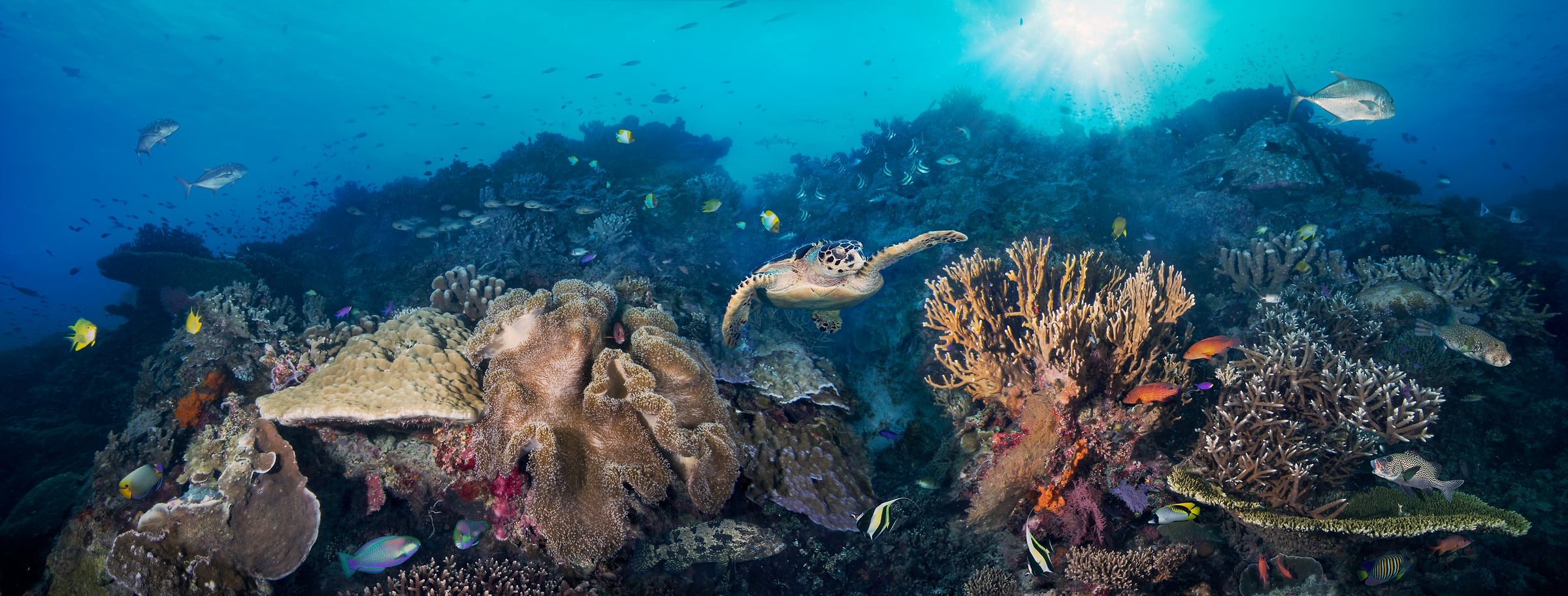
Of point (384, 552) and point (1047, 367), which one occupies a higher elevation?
point (1047, 367)

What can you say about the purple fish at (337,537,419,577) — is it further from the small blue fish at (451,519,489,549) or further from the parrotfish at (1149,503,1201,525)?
the parrotfish at (1149,503,1201,525)

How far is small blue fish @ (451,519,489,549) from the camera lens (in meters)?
3.19

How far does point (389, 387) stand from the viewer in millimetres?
3129

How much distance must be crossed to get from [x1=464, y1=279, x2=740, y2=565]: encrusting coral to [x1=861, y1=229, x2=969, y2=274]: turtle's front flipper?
8.76ft

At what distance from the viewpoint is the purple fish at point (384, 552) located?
299 cm

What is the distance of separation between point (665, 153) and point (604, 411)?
15335mm

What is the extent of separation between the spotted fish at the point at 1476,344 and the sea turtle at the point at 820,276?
4769 millimetres

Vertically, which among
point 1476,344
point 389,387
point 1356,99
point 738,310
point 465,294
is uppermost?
point 1356,99

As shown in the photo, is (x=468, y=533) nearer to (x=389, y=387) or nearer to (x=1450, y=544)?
(x=389, y=387)

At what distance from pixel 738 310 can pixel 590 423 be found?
96.4 inches

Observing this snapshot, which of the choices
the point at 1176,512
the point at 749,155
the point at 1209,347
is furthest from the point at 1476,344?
the point at 749,155

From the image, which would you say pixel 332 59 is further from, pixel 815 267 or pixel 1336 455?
pixel 1336 455

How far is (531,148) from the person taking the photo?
49.3ft

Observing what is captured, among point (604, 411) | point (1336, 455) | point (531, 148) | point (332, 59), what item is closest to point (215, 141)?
point (332, 59)
